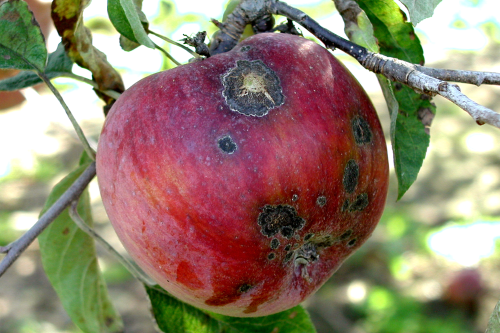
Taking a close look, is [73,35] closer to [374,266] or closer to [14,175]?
[374,266]

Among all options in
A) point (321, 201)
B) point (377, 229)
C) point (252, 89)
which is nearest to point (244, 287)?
point (321, 201)

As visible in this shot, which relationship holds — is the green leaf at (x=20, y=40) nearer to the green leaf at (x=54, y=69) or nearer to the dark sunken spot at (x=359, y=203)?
the green leaf at (x=54, y=69)

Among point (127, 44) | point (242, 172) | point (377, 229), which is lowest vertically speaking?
point (377, 229)

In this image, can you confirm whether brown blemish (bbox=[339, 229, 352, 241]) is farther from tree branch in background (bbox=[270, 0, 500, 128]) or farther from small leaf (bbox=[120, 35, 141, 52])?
small leaf (bbox=[120, 35, 141, 52])

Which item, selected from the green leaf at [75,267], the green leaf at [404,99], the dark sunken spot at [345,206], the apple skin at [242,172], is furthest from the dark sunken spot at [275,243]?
the green leaf at [75,267]

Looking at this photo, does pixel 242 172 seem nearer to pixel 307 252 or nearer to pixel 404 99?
pixel 307 252

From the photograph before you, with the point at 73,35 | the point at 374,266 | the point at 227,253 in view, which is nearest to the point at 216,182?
the point at 227,253

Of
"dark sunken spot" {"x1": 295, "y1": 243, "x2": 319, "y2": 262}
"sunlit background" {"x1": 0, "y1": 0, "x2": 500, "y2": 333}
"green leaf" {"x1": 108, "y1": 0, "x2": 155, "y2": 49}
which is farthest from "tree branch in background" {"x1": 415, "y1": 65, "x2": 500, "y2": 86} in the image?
"sunlit background" {"x1": 0, "y1": 0, "x2": 500, "y2": 333}
